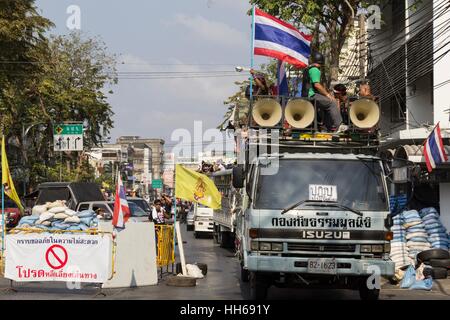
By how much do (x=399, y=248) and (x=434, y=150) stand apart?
2701mm

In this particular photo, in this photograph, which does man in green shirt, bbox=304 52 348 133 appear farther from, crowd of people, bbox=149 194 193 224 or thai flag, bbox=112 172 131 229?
crowd of people, bbox=149 194 193 224

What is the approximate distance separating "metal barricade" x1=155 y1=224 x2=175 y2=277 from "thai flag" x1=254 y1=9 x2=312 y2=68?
186 inches

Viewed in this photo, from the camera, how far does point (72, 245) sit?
1262cm

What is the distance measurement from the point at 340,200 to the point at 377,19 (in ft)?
52.6

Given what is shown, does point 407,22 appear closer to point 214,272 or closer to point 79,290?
point 214,272

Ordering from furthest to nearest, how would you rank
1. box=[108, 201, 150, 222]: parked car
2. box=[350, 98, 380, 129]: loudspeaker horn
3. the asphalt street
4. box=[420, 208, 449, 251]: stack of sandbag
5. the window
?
the window → box=[108, 201, 150, 222]: parked car → box=[420, 208, 449, 251]: stack of sandbag → the asphalt street → box=[350, 98, 380, 129]: loudspeaker horn

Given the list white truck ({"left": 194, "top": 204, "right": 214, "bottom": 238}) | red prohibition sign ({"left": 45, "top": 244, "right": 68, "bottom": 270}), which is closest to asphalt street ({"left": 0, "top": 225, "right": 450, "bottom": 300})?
red prohibition sign ({"left": 45, "top": 244, "right": 68, "bottom": 270})

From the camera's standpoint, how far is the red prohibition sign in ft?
41.3

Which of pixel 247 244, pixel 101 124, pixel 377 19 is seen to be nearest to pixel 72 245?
pixel 247 244

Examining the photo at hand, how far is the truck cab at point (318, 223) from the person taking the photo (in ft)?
34.7

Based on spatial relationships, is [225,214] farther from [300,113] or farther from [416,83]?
[300,113]

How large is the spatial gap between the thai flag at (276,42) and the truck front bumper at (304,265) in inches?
269

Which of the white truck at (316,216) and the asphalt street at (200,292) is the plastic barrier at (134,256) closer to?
the asphalt street at (200,292)

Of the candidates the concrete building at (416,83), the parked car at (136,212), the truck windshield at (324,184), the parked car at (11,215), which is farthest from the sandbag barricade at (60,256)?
the parked car at (11,215)
